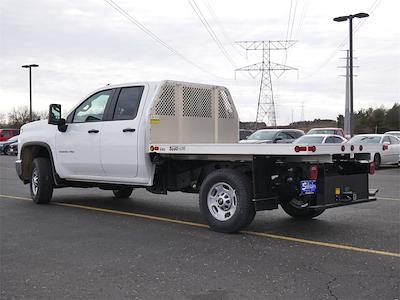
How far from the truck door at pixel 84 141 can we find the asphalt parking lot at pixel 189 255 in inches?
28.7

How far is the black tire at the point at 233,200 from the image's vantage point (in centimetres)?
689

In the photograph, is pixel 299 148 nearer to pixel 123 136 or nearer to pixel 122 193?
pixel 123 136

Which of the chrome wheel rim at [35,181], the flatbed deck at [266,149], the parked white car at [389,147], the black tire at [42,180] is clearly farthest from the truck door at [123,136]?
the parked white car at [389,147]

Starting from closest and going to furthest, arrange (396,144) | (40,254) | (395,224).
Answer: (40,254) < (395,224) < (396,144)

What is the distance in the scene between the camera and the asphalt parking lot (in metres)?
4.71

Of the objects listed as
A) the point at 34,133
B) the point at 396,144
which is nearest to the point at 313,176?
the point at 34,133

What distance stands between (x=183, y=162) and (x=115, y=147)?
117 cm

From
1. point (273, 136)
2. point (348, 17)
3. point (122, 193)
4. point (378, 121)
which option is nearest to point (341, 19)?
point (348, 17)

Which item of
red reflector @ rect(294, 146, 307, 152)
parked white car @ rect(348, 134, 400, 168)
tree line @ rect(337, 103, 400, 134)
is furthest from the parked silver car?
tree line @ rect(337, 103, 400, 134)

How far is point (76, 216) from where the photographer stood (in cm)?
869

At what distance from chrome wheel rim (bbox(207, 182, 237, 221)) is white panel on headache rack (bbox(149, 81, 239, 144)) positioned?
1.39m

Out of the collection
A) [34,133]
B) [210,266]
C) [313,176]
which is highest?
[34,133]

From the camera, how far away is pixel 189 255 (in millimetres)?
5945

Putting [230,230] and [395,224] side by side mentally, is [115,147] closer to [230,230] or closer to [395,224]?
[230,230]
